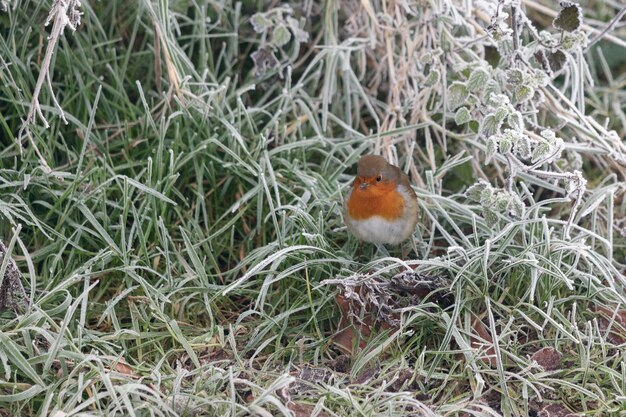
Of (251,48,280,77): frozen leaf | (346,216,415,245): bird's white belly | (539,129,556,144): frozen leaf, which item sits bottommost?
(346,216,415,245): bird's white belly

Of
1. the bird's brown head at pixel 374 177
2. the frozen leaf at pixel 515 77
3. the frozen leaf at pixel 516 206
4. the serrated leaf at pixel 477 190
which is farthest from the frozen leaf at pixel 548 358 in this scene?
the frozen leaf at pixel 515 77

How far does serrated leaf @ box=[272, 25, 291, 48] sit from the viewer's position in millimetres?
4254

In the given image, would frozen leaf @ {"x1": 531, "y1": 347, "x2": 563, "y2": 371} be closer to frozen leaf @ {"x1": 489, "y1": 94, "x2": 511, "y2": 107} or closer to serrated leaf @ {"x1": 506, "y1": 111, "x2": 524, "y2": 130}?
serrated leaf @ {"x1": 506, "y1": 111, "x2": 524, "y2": 130}

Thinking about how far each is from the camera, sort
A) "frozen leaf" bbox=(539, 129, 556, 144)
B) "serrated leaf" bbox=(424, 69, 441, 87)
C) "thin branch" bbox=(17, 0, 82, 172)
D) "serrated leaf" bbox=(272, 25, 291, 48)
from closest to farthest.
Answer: "thin branch" bbox=(17, 0, 82, 172) → "frozen leaf" bbox=(539, 129, 556, 144) → "serrated leaf" bbox=(424, 69, 441, 87) → "serrated leaf" bbox=(272, 25, 291, 48)

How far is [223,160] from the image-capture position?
4016 mm

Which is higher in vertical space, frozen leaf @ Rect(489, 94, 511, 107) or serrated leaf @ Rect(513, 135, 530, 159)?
frozen leaf @ Rect(489, 94, 511, 107)

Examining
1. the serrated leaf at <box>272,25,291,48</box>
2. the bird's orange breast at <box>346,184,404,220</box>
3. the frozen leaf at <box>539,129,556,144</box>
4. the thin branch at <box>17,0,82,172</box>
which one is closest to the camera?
the thin branch at <box>17,0,82,172</box>

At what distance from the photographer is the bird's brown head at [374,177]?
3.76 m

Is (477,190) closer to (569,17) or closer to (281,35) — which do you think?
(569,17)

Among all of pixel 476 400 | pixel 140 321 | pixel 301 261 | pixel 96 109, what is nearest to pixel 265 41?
pixel 96 109

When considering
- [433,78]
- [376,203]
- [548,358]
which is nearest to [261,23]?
[433,78]

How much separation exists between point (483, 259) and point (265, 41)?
166 cm

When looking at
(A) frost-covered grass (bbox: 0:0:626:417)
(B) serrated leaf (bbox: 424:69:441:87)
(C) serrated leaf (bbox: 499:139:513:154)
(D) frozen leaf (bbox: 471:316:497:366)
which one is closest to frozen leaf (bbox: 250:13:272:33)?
(A) frost-covered grass (bbox: 0:0:626:417)

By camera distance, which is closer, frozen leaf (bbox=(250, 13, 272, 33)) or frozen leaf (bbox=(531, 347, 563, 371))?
frozen leaf (bbox=(531, 347, 563, 371))
